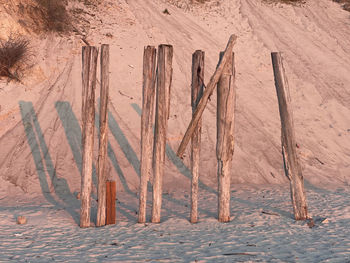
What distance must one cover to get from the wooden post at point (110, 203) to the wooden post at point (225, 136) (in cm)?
165

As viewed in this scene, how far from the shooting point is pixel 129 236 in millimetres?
5641

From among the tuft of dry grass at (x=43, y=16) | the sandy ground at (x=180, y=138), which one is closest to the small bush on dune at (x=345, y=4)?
the sandy ground at (x=180, y=138)

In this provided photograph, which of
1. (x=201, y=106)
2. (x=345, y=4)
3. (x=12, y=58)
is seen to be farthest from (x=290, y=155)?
(x=345, y=4)

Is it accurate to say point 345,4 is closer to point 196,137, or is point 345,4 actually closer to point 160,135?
point 196,137

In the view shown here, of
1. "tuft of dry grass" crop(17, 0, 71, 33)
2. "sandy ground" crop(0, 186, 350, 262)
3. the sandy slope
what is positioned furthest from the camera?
"tuft of dry grass" crop(17, 0, 71, 33)

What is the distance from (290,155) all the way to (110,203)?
2.87 m

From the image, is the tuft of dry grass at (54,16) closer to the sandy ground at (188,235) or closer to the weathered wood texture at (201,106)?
the sandy ground at (188,235)

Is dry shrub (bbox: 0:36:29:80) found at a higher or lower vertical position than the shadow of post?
higher

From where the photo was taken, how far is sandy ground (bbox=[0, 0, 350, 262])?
522cm

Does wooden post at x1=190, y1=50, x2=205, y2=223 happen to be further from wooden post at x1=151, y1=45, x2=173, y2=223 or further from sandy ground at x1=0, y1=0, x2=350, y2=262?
wooden post at x1=151, y1=45, x2=173, y2=223

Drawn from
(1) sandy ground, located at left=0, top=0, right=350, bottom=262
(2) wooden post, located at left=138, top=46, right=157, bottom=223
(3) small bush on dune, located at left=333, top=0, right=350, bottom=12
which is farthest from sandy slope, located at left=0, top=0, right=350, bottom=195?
(2) wooden post, located at left=138, top=46, right=157, bottom=223

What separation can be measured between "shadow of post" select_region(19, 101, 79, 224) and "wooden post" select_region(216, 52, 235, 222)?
252 cm

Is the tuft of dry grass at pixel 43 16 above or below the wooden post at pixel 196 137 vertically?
above

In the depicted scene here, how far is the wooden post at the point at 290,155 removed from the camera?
20.2 ft
